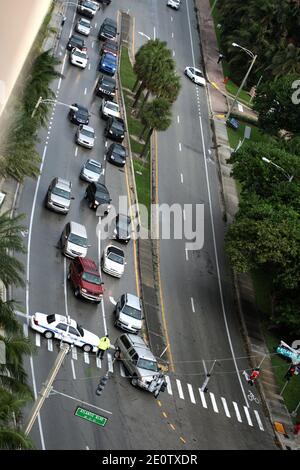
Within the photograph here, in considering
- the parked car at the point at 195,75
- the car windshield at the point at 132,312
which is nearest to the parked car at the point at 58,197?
the car windshield at the point at 132,312

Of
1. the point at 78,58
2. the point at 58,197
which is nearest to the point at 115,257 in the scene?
the point at 58,197

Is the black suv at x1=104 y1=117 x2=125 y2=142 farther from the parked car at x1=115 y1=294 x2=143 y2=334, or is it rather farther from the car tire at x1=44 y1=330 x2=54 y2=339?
the car tire at x1=44 y1=330 x2=54 y2=339

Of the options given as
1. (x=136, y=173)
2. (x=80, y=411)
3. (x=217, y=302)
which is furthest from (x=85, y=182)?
(x=80, y=411)

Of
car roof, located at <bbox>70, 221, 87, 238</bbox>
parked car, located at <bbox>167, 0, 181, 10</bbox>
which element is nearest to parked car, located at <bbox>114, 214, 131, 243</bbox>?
car roof, located at <bbox>70, 221, 87, 238</bbox>

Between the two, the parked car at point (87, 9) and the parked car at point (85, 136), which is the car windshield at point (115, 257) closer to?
the parked car at point (85, 136)

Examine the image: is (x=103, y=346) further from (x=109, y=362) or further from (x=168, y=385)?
(x=168, y=385)

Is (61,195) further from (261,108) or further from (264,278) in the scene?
(261,108)
